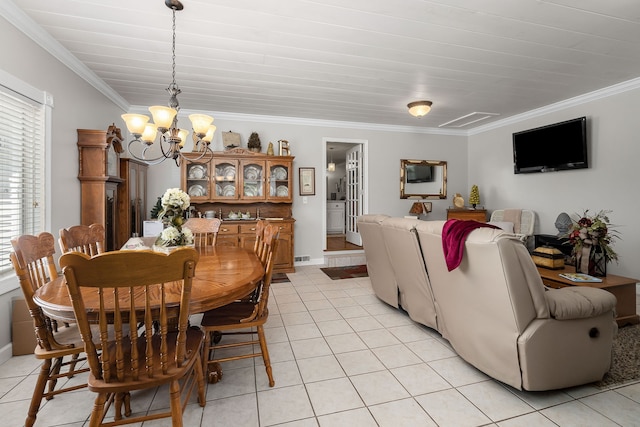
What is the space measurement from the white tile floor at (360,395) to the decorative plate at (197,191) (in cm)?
278

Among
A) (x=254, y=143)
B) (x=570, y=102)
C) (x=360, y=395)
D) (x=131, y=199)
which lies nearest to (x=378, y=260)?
(x=360, y=395)

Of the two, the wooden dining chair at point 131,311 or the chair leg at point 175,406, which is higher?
the wooden dining chair at point 131,311

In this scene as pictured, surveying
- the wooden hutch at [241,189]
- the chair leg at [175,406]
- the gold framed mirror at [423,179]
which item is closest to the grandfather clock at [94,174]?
the wooden hutch at [241,189]

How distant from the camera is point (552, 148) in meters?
4.50

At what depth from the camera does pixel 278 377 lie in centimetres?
202

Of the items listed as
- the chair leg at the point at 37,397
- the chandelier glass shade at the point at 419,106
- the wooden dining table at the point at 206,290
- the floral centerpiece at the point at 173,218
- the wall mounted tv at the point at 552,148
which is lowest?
the chair leg at the point at 37,397

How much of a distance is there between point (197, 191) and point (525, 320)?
4.44 meters

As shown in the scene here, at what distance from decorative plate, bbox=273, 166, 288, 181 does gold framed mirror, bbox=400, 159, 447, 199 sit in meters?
2.39

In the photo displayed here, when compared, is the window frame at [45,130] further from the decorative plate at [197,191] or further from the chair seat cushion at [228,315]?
the decorative plate at [197,191]

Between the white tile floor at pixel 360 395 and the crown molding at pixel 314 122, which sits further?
the crown molding at pixel 314 122

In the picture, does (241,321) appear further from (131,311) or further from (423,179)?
(423,179)

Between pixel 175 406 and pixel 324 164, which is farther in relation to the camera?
pixel 324 164

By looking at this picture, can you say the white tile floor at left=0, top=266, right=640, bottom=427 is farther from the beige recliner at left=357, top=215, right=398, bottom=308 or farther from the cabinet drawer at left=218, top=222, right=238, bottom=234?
the cabinet drawer at left=218, top=222, right=238, bottom=234

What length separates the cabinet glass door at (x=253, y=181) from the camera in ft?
15.9
